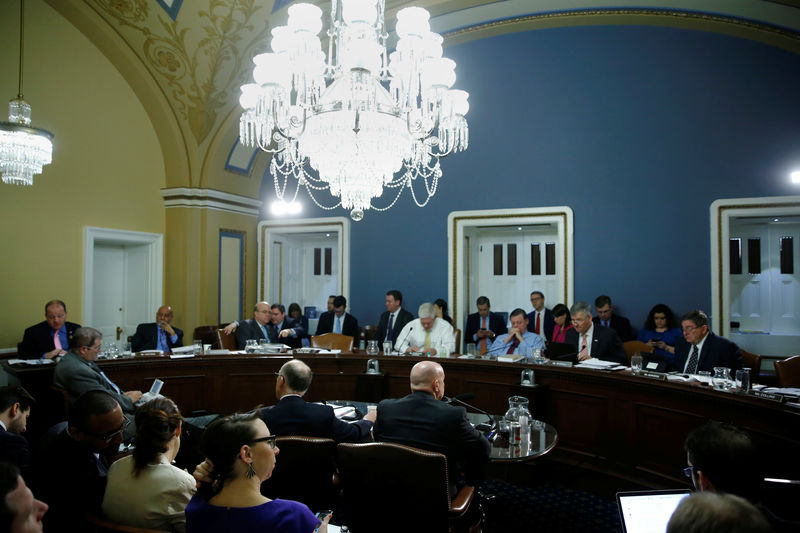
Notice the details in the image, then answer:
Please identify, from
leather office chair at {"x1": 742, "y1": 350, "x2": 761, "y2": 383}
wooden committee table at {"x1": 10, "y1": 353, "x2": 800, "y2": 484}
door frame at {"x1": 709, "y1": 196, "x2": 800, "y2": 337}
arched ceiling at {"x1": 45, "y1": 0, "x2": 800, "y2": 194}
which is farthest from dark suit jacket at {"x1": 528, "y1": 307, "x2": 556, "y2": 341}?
arched ceiling at {"x1": 45, "y1": 0, "x2": 800, "y2": 194}

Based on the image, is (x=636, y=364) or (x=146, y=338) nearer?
(x=636, y=364)

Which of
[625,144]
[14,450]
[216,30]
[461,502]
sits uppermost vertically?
[216,30]

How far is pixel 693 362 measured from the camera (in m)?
3.91

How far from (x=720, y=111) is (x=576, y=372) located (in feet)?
11.9

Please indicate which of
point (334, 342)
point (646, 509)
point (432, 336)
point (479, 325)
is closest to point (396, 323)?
point (432, 336)

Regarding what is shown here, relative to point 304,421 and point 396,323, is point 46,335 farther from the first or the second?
point 304,421

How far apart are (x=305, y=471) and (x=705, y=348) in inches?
123

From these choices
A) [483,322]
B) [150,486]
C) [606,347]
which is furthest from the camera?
[483,322]

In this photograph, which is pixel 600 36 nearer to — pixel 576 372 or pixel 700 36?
pixel 700 36

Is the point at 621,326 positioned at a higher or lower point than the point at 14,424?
higher

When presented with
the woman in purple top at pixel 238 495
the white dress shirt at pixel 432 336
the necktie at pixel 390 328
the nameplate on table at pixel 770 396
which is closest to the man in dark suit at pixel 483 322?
the white dress shirt at pixel 432 336

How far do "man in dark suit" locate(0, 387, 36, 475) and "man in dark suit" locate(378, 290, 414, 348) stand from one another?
3.73m

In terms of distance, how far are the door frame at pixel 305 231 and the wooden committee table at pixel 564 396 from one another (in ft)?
8.52

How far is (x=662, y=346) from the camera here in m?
5.34
